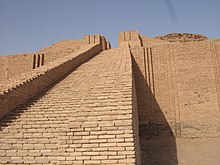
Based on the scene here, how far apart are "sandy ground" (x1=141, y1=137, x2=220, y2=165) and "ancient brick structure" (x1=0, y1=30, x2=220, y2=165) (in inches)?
5.4

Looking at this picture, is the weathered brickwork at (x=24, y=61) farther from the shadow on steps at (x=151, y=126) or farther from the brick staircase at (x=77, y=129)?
the brick staircase at (x=77, y=129)

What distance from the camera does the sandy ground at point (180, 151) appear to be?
17.3ft

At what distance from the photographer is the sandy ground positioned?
17.3 ft

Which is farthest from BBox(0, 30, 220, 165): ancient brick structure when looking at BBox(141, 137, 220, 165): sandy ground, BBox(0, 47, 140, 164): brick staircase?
BBox(141, 137, 220, 165): sandy ground

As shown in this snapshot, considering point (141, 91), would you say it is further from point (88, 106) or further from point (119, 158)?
point (119, 158)

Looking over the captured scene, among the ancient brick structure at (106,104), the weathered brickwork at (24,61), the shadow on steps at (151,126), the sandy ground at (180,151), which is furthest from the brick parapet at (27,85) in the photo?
the weathered brickwork at (24,61)

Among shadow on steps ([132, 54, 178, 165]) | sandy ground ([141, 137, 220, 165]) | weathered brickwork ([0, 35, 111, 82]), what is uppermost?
weathered brickwork ([0, 35, 111, 82])

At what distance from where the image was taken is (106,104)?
2.86 meters

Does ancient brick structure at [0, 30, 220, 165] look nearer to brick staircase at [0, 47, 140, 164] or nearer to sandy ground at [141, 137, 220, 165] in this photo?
brick staircase at [0, 47, 140, 164]

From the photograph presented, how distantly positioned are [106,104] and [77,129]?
0.58 meters

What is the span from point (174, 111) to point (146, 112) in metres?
1.03

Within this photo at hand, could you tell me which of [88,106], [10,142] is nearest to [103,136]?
[88,106]

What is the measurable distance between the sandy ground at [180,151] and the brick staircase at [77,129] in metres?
2.59

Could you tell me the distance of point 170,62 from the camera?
26.0ft
